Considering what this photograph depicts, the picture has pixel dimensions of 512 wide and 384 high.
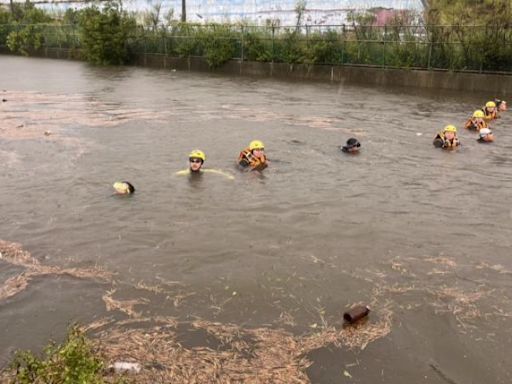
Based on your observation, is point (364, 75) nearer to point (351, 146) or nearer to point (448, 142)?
point (448, 142)

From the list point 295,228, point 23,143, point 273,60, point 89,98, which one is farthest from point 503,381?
point 273,60

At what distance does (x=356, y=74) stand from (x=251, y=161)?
18327mm

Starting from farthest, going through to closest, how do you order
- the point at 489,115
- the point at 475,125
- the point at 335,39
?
the point at 335,39 < the point at 489,115 < the point at 475,125

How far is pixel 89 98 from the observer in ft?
72.3

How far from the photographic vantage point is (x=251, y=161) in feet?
38.5

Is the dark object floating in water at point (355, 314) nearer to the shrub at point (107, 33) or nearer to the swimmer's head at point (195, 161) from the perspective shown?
the swimmer's head at point (195, 161)

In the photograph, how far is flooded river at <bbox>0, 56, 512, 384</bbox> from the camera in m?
5.88

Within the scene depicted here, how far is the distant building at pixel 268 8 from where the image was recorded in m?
36.0

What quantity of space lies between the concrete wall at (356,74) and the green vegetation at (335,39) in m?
0.41

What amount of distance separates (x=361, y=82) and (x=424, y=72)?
125 inches

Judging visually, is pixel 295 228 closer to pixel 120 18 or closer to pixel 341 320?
pixel 341 320

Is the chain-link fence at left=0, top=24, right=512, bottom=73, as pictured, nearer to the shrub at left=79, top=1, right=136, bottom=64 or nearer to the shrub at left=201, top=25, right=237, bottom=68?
the shrub at left=201, top=25, right=237, bottom=68

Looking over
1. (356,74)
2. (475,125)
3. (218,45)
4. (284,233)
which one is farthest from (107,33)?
(284,233)

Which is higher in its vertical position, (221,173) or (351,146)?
(351,146)
